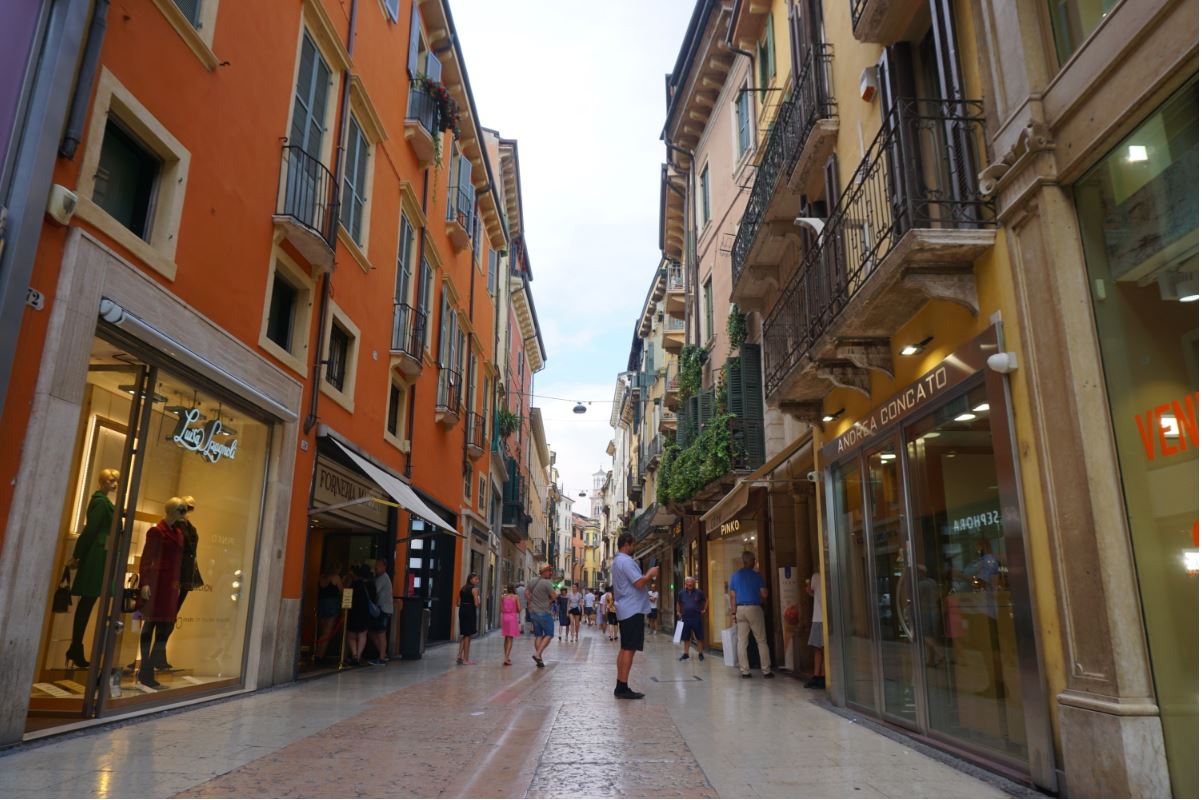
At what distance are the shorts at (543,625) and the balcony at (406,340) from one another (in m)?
5.33

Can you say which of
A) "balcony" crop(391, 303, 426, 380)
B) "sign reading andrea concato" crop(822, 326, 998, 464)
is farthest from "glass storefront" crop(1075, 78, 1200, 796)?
"balcony" crop(391, 303, 426, 380)

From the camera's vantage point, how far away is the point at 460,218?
2025 centimetres

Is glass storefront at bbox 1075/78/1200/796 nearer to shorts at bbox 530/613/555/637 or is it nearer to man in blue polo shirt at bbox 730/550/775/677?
A: man in blue polo shirt at bbox 730/550/775/677

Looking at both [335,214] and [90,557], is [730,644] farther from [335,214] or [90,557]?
[90,557]

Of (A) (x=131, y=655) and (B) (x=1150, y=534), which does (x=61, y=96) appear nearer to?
(A) (x=131, y=655)

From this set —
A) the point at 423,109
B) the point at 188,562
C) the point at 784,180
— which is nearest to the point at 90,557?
the point at 188,562

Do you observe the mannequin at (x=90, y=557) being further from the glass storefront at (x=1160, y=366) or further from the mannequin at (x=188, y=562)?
the glass storefront at (x=1160, y=366)

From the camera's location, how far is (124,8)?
21.6ft

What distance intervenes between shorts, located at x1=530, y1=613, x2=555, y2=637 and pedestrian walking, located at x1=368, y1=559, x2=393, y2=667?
2620mm

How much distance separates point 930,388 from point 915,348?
24.6 inches

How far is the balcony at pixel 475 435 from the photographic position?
2216 cm

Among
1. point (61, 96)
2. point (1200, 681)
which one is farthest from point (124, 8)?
point (1200, 681)

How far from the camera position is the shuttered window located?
479 inches

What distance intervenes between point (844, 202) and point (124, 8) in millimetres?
6936
